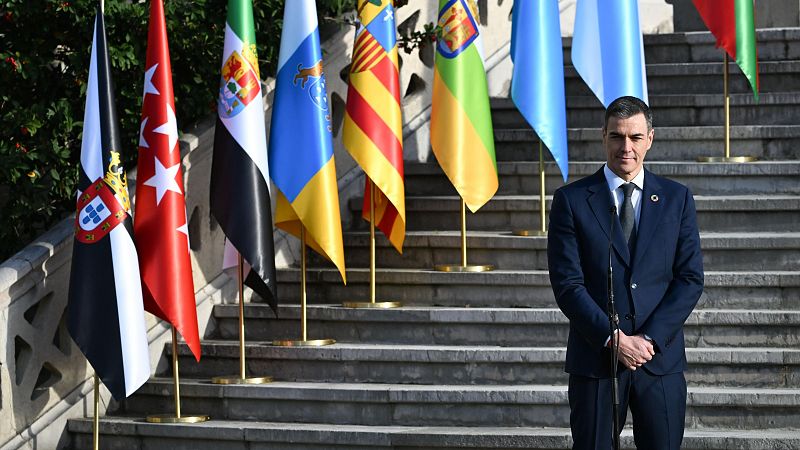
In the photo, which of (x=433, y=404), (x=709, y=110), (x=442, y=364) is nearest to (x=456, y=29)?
(x=709, y=110)

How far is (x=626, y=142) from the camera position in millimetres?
5359

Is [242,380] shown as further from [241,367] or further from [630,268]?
[630,268]

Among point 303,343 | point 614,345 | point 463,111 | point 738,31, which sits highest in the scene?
point 738,31

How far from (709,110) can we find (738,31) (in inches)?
30.3

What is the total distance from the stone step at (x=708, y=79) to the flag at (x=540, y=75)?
5.49ft

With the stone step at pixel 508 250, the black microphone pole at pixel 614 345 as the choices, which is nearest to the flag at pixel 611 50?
the stone step at pixel 508 250

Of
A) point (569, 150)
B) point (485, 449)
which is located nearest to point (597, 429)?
point (485, 449)

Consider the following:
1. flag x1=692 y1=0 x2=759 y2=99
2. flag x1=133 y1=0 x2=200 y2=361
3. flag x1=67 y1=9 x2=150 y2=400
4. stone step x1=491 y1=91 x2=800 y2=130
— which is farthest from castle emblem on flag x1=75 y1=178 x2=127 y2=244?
flag x1=692 y1=0 x2=759 y2=99

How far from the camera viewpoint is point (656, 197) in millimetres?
5520

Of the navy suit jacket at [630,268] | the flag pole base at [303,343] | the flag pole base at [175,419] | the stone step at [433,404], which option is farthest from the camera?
the flag pole base at [303,343]

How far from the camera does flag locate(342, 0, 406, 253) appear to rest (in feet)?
30.4

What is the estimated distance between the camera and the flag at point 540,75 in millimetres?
9609

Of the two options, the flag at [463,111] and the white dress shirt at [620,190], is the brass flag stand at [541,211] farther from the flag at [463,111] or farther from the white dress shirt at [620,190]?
the white dress shirt at [620,190]

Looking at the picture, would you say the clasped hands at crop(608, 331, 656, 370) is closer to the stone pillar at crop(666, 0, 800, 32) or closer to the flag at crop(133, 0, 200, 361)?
the flag at crop(133, 0, 200, 361)
